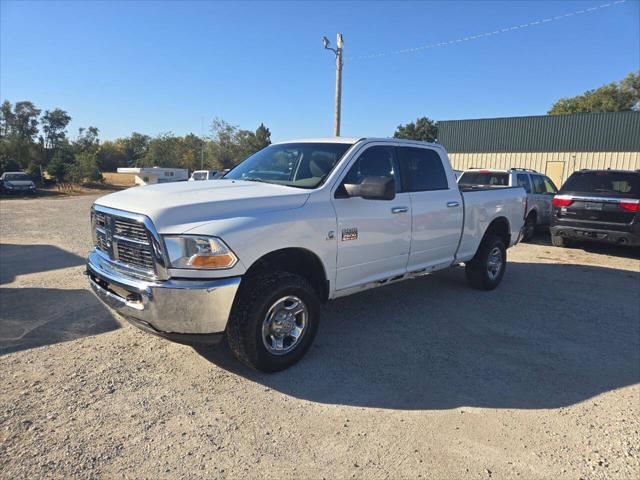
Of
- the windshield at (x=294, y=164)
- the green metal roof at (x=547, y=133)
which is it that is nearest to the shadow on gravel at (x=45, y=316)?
the windshield at (x=294, y=164)

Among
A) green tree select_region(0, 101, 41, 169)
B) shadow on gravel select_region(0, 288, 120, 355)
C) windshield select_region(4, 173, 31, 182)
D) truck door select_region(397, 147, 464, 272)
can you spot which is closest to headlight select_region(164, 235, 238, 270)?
shadow on gravel select_region(0, 288, 120, 355)

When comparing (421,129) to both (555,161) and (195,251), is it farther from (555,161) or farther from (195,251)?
(195,251)

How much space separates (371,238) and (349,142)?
3.41 ft

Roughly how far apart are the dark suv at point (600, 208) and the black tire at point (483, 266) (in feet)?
14.2

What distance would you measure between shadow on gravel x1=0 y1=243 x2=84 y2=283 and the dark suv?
10038 millimetres

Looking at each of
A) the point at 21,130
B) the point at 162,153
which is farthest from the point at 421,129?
the point at 21,130

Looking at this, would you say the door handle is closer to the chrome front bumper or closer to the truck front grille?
the chrome front bumper

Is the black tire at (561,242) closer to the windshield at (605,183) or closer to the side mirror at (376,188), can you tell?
the windshield at (605,183)

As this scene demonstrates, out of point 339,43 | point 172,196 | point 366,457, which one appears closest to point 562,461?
point 366,457

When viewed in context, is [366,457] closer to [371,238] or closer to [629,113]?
[371,238]

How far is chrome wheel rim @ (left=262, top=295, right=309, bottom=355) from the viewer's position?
3704mm

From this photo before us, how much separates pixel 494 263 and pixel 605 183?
16.4 feet

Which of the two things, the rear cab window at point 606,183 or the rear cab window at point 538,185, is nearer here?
the rear cab window at point 606,183

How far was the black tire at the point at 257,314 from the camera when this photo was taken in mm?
3523
